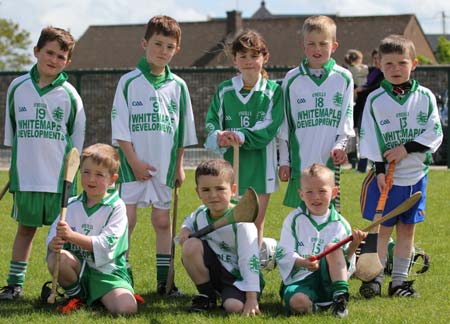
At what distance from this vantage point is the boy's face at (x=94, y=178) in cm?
515

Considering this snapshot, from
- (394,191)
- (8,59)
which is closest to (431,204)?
(394,191)

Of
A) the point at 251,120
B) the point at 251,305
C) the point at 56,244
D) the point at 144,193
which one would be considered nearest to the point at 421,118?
the point at 251,120

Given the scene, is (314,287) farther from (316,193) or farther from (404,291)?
(404,291)

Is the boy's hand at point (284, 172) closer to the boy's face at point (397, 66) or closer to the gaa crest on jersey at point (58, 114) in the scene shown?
the boy's face at point (397, 66)

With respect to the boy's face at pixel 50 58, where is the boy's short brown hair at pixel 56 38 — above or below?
above

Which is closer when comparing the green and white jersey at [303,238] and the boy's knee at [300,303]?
the boy's knee at [300,303]

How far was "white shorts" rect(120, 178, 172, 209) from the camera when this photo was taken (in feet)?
19.0

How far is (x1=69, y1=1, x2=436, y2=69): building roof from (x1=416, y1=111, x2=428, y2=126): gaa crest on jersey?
3293 centimetres

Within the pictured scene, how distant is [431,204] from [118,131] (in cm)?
492

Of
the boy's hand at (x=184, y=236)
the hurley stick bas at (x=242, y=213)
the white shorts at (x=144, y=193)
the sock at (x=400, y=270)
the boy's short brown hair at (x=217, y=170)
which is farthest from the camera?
the white shorts at (x=144, y=193)

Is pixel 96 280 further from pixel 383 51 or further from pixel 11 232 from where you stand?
pixel 11 232

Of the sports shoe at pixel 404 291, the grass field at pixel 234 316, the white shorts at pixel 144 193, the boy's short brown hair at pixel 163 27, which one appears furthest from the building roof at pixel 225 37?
the sports shoe at pixel 404 291

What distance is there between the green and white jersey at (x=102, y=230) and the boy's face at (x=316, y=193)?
1.10 metres

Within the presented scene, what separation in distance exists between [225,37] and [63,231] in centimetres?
3606
